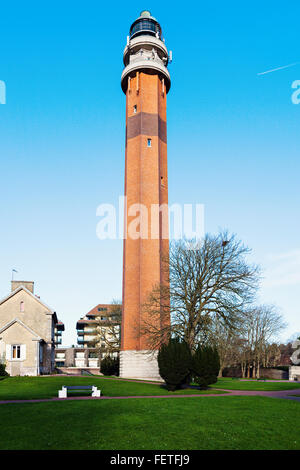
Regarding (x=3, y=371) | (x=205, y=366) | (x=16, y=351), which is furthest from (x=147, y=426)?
(x=16, y=351)

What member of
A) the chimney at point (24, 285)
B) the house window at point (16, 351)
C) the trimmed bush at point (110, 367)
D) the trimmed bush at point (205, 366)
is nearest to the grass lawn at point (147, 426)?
the trimmed bush at point (205, 366)

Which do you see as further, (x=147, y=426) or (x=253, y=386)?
(x=253, y=386)

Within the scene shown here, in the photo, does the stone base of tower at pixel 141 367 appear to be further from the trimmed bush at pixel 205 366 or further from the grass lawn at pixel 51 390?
the trimmed bush at pixel 205 366

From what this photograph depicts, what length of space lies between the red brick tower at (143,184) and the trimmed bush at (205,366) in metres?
9.15

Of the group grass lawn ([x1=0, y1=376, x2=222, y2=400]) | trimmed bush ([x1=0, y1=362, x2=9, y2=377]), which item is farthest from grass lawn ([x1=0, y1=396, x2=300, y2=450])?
trimmed bush ([x1=0, y1=362, x2=9, y2=377])

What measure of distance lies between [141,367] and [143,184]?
18.6 m

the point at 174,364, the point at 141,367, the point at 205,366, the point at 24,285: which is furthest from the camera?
the point at 24,285

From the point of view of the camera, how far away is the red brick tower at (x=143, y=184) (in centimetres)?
3950

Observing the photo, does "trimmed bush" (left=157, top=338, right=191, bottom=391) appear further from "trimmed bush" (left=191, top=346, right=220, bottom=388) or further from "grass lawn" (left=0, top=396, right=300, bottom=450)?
"grass lawn" (left=0, top=396, right=300, bottom=450)

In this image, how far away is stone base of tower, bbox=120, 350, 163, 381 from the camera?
38.2 m

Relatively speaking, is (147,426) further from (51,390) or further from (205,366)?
(205,366)

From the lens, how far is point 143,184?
140 ft

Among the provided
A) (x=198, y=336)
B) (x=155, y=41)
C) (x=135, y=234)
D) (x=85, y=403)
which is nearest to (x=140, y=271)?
(x=135, y=234)

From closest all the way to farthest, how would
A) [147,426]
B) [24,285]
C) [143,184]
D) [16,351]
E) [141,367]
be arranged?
[147,426]
[141,367]
[16,351]
[143,184]
[24,285]
